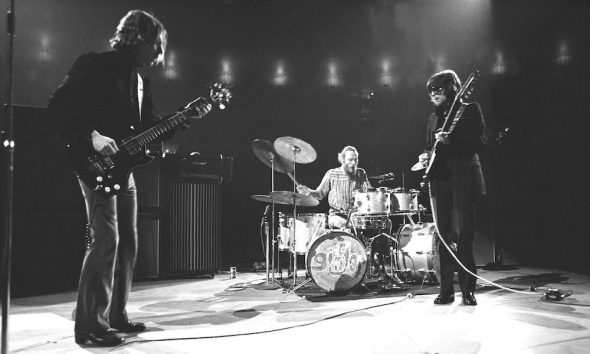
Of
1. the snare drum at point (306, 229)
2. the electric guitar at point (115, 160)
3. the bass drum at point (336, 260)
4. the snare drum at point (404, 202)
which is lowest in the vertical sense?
the bass drum at point (336, 260)

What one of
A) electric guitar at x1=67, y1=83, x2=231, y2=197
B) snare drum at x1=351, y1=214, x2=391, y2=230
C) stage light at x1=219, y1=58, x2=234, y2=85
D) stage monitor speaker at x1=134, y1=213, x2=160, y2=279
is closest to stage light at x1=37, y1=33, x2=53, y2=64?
stage light at x1=219, y1=58, x2=234, y2=85

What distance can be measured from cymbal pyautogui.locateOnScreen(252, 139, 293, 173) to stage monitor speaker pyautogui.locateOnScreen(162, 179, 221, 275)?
1.61 metres

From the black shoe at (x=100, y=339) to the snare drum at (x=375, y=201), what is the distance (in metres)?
3.20

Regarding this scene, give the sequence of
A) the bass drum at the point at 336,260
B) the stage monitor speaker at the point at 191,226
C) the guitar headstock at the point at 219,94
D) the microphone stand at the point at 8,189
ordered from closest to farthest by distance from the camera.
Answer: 1. the microphone stand at the point at 8,189
2. the guitar headstock at the point at 219,94
3. the bass drum at the point at 336,260
4. the stage monitor speaker at the point at 191,226

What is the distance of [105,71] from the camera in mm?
2803

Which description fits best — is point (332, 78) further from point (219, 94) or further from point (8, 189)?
point (8, 189)

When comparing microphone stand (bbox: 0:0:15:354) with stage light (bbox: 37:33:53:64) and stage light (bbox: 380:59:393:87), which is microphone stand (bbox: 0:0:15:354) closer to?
stage light (bbox: 37:33:53:64)

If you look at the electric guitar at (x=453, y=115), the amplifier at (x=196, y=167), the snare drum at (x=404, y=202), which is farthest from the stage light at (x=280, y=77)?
the electric guitar at (x=453, y=115)

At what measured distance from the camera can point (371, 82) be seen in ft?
26.9

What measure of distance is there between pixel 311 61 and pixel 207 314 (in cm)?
539

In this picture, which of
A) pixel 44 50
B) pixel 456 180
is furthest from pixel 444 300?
pixel 44 50

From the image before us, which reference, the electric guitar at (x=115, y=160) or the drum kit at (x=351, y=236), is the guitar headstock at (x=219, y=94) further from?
the drum kit at (x=351, y=236)

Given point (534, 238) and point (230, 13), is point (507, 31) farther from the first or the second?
point (230, 13)

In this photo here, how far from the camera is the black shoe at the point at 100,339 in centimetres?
267
